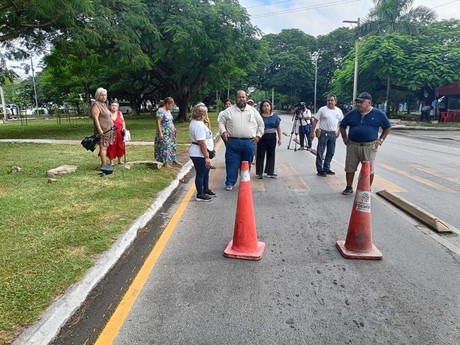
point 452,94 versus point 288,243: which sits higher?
point 452,94

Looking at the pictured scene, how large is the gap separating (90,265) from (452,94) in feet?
124

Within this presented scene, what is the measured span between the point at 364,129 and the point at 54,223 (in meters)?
4.99

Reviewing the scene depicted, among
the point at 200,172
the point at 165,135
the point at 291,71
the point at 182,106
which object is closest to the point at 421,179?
the point at 200,172

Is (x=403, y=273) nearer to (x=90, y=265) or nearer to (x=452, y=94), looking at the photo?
(x=90, y=265)

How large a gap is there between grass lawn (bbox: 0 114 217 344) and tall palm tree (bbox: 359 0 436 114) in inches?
1248

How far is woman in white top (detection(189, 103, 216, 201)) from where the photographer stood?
6.24m

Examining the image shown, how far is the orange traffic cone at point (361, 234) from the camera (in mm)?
4184

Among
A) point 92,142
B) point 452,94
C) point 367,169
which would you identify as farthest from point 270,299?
point 452,94

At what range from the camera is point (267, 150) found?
28.4 feet

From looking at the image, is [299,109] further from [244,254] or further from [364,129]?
[244,254]

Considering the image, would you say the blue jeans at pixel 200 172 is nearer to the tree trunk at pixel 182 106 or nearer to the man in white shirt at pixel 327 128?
the man in white shirt at pixel 327 128

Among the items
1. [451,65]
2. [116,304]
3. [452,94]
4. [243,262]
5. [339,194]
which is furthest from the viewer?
[452,94]

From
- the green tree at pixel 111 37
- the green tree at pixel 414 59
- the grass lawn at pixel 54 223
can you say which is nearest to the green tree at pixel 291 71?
the green tree at pixel 414 59

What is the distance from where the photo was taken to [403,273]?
12.5ft
